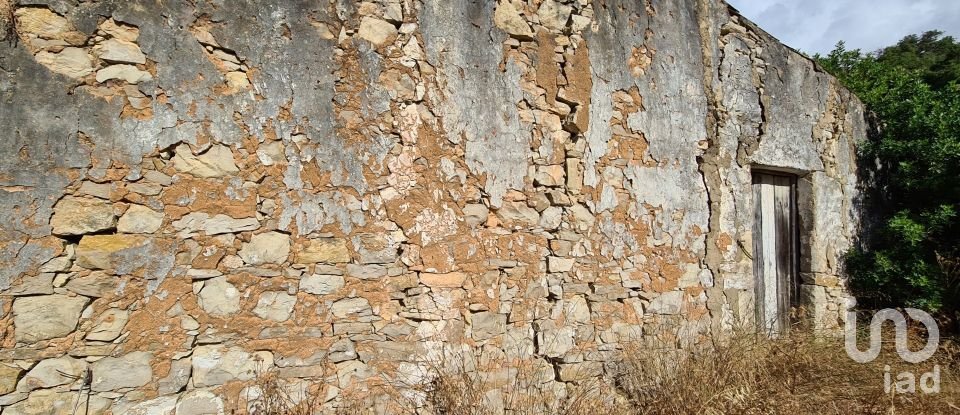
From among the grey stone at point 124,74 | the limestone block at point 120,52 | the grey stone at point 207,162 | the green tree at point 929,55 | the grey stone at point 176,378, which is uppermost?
the green tree at point 929,55

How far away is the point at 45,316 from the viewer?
240 centimetres

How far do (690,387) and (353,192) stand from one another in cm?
232

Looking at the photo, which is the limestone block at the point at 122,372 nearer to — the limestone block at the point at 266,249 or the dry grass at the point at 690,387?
the limestone block at the point at 266,249

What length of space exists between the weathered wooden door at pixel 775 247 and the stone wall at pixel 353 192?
0.49 meters

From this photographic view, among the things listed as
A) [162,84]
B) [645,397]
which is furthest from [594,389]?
[162,84]

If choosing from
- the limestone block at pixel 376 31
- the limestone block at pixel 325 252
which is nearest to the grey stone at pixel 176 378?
the limestone block at pixel 325 252

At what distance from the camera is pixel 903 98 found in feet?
17.6

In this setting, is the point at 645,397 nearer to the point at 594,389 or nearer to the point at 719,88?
the point at 594,389

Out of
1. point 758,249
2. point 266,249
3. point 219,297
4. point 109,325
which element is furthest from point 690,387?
point 109,325

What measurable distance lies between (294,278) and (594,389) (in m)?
2.01

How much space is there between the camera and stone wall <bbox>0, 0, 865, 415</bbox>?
8.09 feet

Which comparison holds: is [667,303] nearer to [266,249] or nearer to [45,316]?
[266,249]

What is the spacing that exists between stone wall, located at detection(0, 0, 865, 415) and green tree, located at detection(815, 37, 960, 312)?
1.49 m

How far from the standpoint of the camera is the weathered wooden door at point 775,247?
15.9ft
